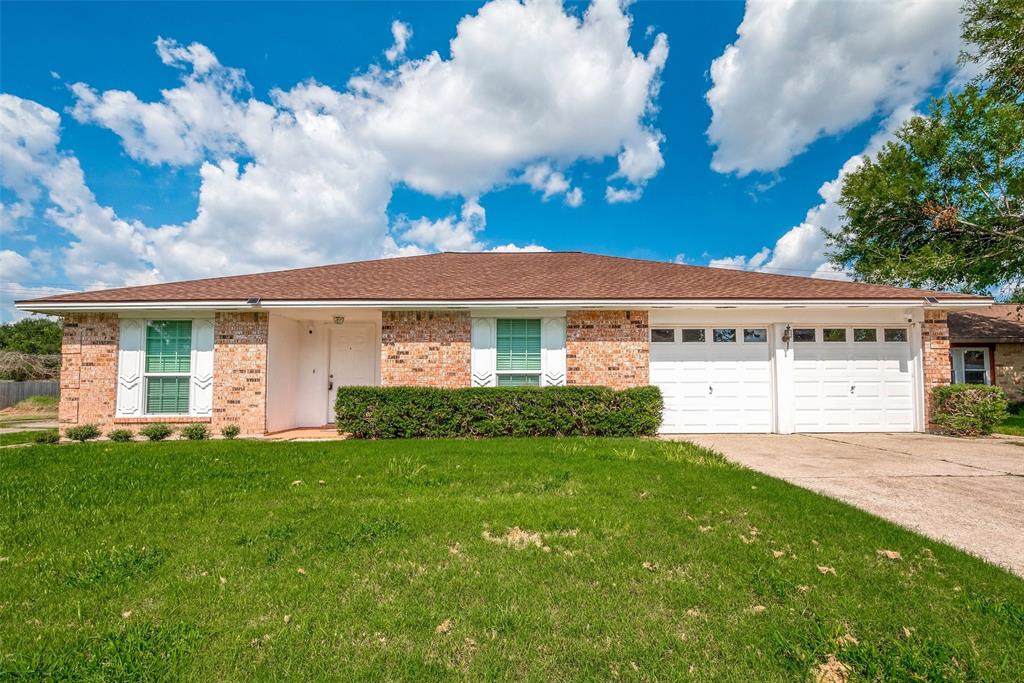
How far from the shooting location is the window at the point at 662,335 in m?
10.7

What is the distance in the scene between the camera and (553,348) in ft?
34.1

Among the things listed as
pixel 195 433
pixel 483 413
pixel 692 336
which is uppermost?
pixel 692 336

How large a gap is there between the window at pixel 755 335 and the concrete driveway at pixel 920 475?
2.08 metres

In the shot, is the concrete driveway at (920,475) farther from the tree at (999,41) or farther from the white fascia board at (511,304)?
the tree at (999,41)

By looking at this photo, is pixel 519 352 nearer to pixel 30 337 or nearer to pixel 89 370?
pixel 89 370

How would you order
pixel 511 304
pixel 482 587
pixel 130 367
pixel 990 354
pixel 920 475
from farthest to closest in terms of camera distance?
1. pixel 990 354
2. pixel 130 367
3. pixel 511 304
4. pixel 920 475
5. pixel 482 587

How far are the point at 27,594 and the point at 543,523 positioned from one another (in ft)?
10.8

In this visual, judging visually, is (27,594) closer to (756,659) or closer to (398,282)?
(756,659)

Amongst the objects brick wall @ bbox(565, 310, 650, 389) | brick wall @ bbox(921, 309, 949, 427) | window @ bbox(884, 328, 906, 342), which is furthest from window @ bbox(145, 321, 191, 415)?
brick wall @ bbox(921, 309, 949, 427)

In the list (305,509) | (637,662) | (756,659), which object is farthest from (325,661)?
(305,509)

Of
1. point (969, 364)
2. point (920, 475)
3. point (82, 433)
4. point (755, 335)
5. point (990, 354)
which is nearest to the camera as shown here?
point (920, 475)

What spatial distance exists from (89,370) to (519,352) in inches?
359

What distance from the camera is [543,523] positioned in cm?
395

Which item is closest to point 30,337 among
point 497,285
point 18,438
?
point 18,438
